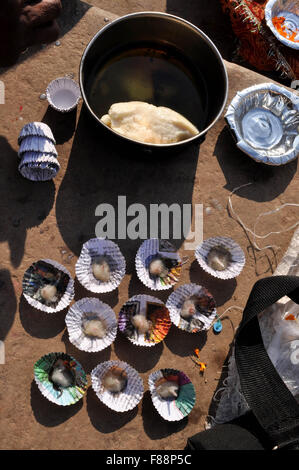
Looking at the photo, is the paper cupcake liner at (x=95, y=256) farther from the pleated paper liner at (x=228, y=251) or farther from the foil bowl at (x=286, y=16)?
the foil bowl at (x=286, y=16)

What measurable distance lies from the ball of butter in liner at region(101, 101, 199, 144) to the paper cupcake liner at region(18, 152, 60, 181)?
1.46 ft

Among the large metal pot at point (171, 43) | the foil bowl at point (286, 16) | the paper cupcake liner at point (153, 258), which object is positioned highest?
the foil bowl at point (286, 16)

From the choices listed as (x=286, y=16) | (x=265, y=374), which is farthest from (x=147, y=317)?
(x=286, y=16)

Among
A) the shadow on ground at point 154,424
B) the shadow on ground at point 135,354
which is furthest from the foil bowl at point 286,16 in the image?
the shadow on ground at point 154,424

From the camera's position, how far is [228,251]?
3256 mm

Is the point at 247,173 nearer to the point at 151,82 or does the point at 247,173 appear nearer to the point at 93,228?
the point at 151,82

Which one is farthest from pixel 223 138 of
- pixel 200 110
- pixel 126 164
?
pixel 126 164

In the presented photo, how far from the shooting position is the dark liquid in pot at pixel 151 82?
3.20m

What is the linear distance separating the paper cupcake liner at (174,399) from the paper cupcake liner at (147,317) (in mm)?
211

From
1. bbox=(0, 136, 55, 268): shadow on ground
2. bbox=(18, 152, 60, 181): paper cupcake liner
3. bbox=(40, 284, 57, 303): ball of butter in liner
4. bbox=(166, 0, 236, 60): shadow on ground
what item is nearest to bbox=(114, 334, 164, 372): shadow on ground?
bbox=(40, 284, 57, 303): ball of butter in liner

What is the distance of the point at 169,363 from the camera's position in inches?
122

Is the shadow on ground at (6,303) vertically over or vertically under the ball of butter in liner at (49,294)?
under

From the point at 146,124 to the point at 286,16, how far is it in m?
2.08

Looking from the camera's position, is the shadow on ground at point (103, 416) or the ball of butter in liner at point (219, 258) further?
the ball of butter in liner at point (219, 258)
